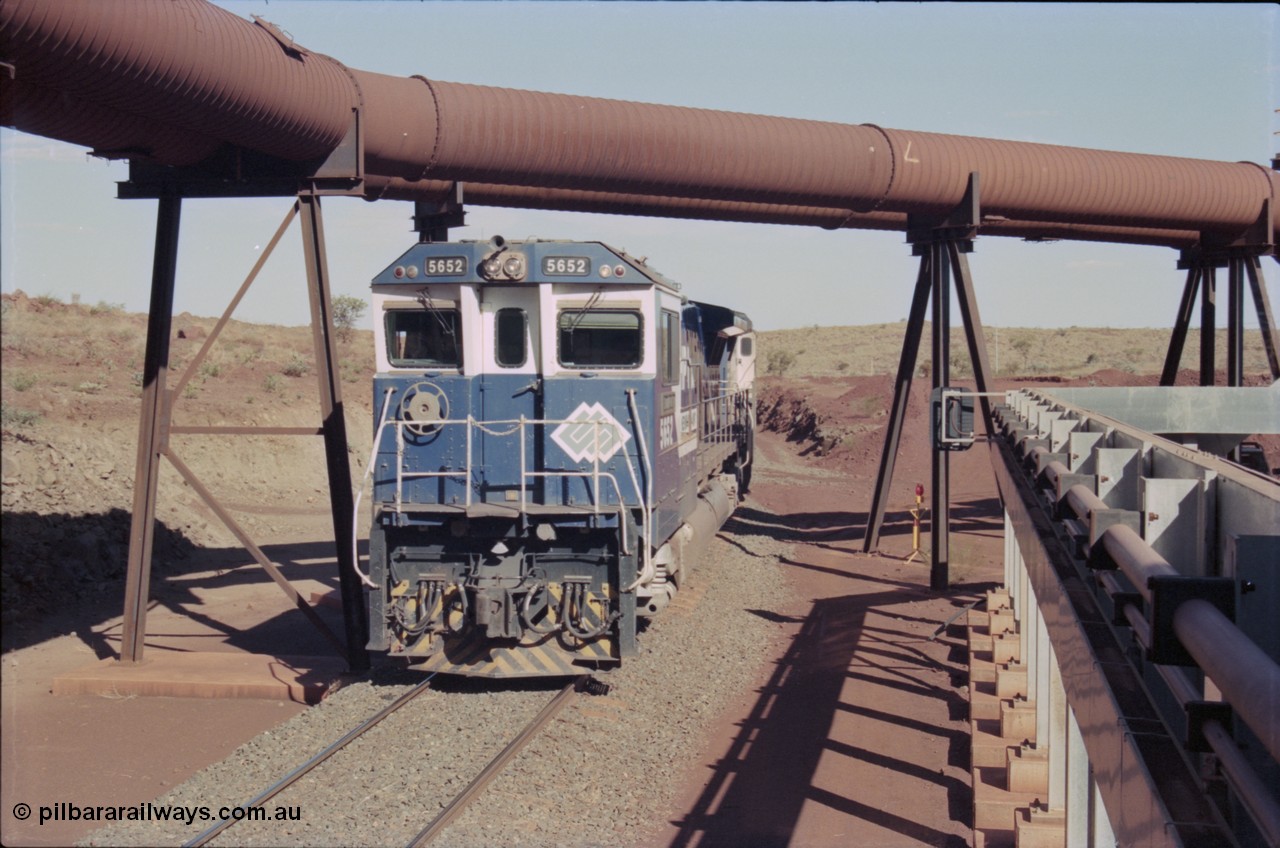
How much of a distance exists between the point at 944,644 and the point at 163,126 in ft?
35.5

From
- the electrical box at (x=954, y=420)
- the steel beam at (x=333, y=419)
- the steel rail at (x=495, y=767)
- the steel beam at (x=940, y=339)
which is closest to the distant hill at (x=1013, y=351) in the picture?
the steel beam at (x=940, y=339)

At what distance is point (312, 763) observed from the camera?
342 inches

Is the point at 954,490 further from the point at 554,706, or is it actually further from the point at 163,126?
the point at 163,126

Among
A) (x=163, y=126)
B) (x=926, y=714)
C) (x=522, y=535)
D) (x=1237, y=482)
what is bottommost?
(x=926, y=714)

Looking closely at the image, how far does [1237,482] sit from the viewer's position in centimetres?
352

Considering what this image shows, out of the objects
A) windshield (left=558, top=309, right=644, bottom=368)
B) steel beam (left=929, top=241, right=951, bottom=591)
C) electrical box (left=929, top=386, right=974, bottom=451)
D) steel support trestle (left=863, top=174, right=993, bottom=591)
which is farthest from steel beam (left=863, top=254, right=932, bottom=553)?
windshield (left=558, top=309, right=644, bottom=368)

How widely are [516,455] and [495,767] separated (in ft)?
12.1

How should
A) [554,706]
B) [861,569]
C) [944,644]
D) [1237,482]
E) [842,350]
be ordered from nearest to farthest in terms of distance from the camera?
1. [1237,482]
2. [554,706]
3. [944,644]
4. [861,569]
5. [842,350]

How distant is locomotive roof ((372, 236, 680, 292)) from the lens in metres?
11.2

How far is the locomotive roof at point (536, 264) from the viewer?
11250 millimetres

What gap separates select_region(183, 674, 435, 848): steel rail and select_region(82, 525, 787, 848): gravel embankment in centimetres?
7

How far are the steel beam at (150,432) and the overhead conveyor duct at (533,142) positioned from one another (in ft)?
3.91

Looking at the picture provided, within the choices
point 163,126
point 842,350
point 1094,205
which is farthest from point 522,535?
point 842,350

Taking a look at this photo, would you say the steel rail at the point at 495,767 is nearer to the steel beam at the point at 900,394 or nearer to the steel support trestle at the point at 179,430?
the steel support trestle at the point at 179,430
